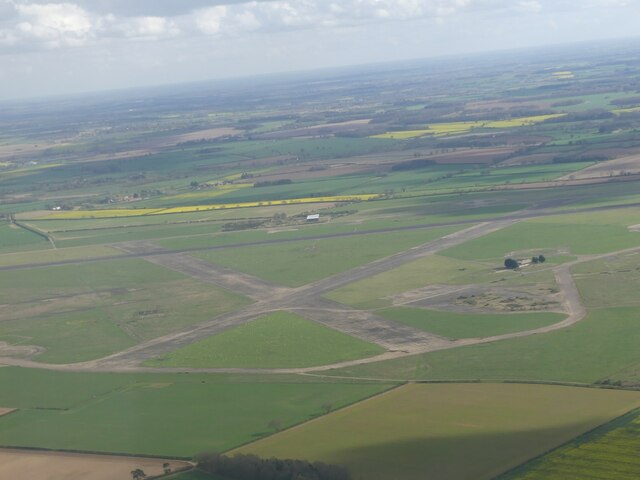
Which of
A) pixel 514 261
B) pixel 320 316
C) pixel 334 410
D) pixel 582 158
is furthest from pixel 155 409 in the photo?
pixel 582 158

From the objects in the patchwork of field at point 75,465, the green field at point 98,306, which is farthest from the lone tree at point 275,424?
the green field at point 98,306

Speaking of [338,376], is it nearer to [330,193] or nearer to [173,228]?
[173,228]

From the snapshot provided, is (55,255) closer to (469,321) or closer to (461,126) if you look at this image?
(469,321)

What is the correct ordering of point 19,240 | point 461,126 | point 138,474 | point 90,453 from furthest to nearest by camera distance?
point 461,126
point 19,240
point 90,453
point 138,474

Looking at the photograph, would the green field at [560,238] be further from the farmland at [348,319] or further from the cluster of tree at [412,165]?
the cluster of tree at [412,165]

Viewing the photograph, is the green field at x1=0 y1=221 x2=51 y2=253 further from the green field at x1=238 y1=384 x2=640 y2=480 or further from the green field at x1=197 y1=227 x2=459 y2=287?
the green field at x1=238 y1=384 x2=640 y2=480

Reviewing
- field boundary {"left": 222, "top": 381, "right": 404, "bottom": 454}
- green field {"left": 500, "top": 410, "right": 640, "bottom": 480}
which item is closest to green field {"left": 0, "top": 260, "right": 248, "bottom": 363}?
field boundary {"left": 222, "top": 381, "right": 404, "bottom": 454}
